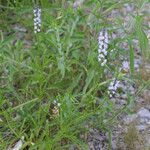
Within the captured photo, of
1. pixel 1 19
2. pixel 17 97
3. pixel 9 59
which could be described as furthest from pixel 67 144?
pixel 1 19

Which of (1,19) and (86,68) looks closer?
(86,68)

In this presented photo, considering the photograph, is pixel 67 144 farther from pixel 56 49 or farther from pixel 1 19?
pixel 1 19

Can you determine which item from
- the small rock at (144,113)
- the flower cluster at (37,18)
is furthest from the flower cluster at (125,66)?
the flower cluster at (37,18)

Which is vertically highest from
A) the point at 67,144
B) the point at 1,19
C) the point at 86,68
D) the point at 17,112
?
the point at 1,19

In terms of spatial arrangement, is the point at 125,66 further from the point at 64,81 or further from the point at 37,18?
the point at 37,18

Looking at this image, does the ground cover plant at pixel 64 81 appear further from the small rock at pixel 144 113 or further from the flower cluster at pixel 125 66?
the flower cluster at pixel 125 66

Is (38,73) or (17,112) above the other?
(38,73)

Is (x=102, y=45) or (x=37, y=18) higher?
(x=37, y=18)

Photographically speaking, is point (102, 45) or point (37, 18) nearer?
point (102, 45)

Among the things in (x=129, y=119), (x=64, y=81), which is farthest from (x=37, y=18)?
(x=129, y=119)
